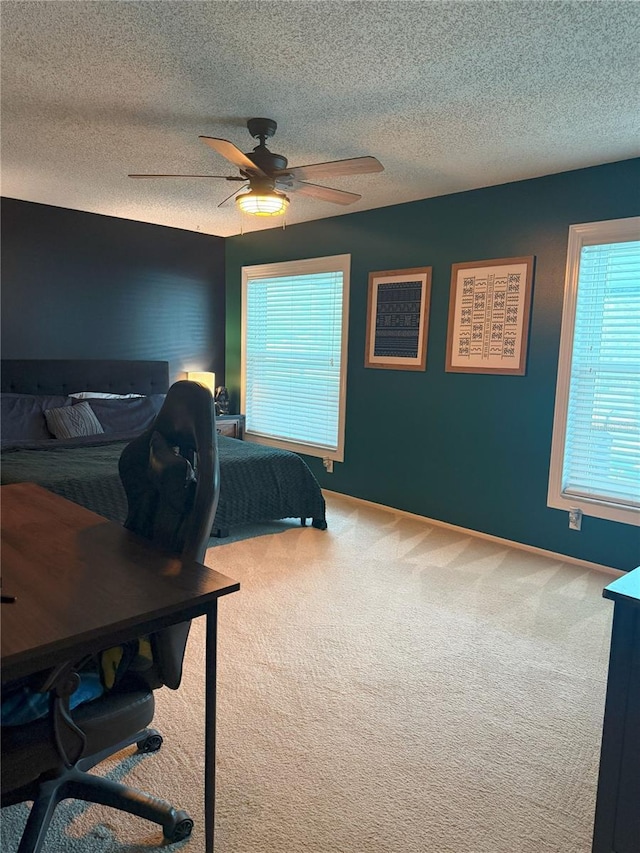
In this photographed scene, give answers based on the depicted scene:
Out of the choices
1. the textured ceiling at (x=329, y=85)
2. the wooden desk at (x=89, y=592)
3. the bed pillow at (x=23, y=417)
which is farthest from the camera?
the bed pillow at (x=23, y=417)

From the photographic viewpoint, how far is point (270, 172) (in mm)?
3012

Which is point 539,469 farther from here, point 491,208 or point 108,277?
point 108,277

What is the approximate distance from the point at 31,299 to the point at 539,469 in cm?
429

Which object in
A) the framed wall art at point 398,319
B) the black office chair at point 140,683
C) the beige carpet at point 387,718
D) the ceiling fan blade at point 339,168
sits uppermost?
the ceiling fan blade at point 339,168

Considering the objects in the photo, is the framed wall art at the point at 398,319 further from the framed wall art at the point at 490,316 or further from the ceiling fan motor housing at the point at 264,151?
the ceiling fan motor housing at the point at 264,151

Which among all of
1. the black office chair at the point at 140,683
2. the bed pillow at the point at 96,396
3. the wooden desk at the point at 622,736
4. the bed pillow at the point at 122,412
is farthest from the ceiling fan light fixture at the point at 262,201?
the wooden desk at the point at 622,736

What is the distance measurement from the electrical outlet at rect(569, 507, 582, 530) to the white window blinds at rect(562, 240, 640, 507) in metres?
0.12

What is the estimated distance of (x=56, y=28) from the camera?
7.06ft

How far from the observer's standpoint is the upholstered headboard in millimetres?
4812

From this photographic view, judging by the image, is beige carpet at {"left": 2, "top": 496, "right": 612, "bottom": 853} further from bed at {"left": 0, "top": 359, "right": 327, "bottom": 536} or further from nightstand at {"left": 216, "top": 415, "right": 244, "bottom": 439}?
nightstand at {"left": 216, "top": 415, "right": 244, "bottom": 439}

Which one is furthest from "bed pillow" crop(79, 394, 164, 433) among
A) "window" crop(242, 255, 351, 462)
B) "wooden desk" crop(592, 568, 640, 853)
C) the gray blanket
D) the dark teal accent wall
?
"wooden desk" crop(592, 568, 640, 853)

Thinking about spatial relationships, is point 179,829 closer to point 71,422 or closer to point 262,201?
point 262,201

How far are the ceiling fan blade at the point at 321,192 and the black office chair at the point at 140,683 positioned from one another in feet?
6.73

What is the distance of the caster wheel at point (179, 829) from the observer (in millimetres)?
1569
